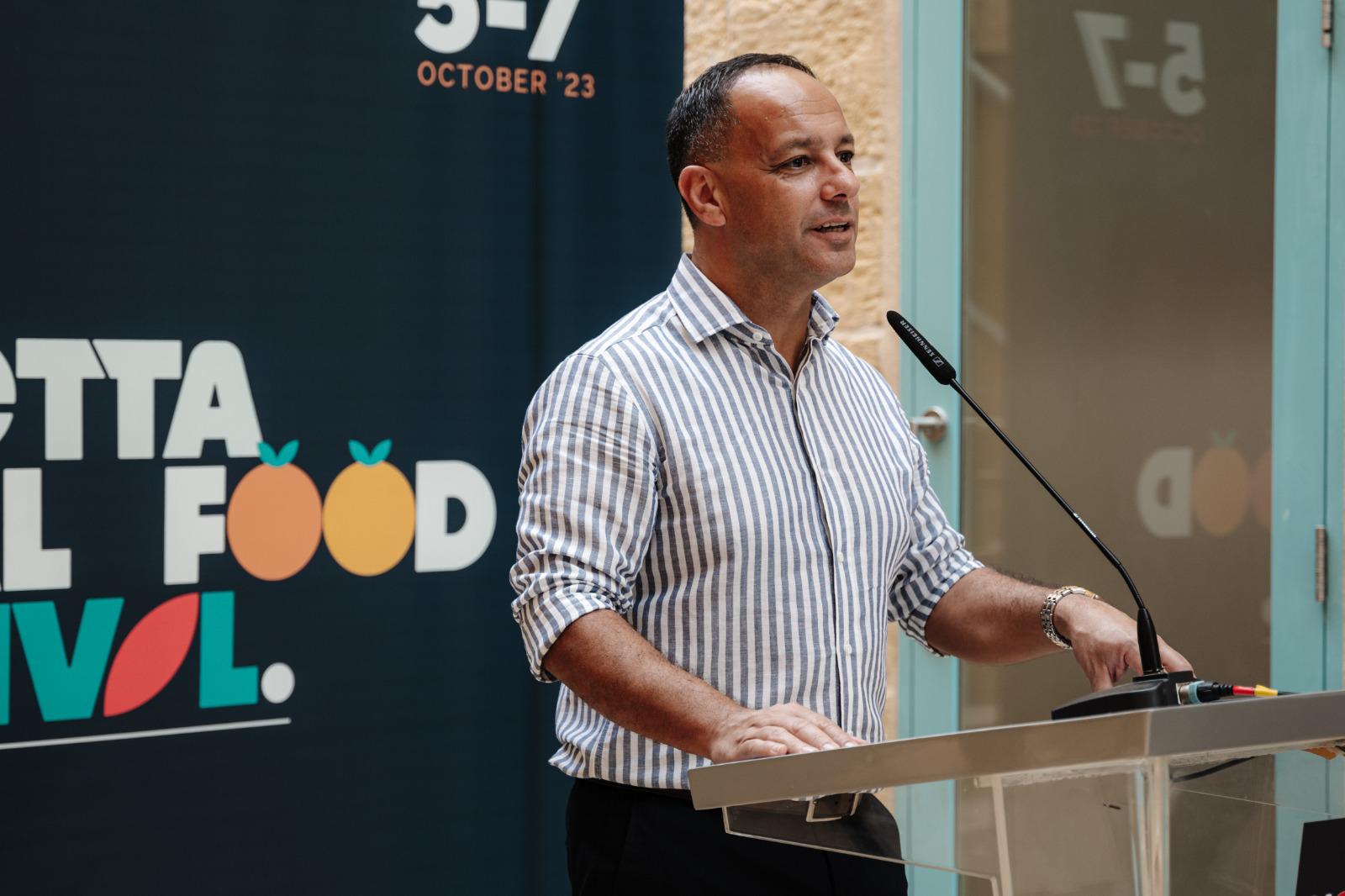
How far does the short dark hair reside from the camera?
63.5 inches

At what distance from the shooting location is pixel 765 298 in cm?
161

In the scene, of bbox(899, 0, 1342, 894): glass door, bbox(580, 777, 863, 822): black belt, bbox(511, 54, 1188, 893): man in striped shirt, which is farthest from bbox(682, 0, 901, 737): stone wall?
bbox(580, 777, 863, 822): black belt

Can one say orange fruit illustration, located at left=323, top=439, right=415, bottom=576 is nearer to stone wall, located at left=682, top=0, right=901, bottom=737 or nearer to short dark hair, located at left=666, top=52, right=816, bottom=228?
stone wall, located at left=682, top=0, right=901, bottom=737

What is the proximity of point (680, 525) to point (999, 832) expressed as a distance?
59 centimetres

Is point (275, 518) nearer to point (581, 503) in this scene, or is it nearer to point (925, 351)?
point (581, 503)

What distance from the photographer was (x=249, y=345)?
2686mm

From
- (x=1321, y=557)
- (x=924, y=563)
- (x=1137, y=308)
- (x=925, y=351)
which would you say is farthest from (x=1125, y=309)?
(x=925, y=351)

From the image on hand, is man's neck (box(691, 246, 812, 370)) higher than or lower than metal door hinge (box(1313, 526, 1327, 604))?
higher

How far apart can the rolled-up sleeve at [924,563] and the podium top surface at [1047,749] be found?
0.73 metres

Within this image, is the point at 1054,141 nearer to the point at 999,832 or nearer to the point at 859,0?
the point at 859,0

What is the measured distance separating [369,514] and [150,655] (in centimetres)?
48

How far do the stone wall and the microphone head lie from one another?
164 cm

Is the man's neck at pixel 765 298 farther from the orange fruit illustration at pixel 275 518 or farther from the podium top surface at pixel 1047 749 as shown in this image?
the orange fruit illustration at pixel 275 518

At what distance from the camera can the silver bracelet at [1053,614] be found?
56.7 inches
